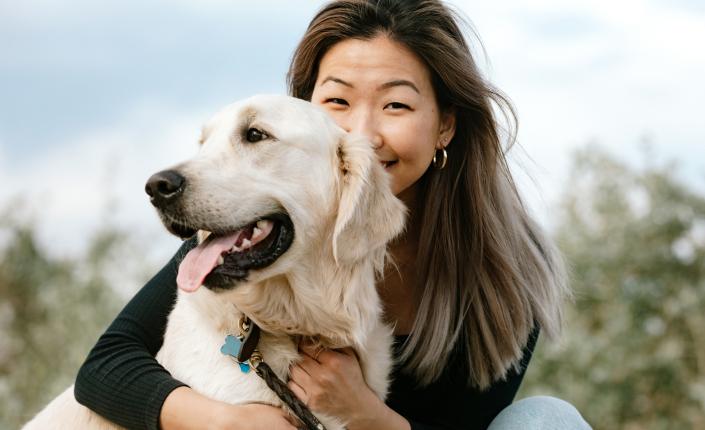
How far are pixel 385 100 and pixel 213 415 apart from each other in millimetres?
1232

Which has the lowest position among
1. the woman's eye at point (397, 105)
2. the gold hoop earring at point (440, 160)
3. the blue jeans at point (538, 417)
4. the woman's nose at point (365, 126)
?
the blue jeans at point (538, 417)

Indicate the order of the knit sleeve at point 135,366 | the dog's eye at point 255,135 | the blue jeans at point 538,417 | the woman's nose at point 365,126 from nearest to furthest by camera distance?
the knit sleeve at point 135,366, the dog's eye at point 255,135, the woman's nose at point 365,126, the blue jeans at point 538,417

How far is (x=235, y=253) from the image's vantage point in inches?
96.4

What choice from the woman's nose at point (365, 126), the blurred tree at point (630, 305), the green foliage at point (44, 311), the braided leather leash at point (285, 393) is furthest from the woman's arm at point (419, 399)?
the green foliage at point (44, 311)

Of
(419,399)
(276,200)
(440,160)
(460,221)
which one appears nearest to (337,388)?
(276,200)

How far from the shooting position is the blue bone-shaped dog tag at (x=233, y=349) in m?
2.47

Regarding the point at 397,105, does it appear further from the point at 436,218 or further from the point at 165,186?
the point at 165,186

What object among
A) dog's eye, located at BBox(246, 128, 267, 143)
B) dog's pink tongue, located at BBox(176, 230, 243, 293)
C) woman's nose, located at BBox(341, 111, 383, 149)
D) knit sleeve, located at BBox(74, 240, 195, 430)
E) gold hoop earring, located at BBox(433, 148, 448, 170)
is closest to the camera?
dog's pink tongue, located at BBox(176, 230, 243, 293)

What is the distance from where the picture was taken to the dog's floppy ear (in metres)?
2.59

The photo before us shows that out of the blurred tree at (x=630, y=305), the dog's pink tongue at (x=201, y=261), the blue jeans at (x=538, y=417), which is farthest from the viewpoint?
the blurred tree at (x=630, y=305)

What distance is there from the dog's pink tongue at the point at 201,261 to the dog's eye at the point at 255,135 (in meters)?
0.31

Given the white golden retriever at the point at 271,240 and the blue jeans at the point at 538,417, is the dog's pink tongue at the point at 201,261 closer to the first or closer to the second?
the white golden retriever at the point at 271,240

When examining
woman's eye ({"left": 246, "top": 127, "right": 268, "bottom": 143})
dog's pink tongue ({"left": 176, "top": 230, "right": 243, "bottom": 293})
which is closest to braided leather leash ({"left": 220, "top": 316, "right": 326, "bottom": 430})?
dog's pink tongue ({"left": 176, "top": 230, "right": 243, "bottom": 293})

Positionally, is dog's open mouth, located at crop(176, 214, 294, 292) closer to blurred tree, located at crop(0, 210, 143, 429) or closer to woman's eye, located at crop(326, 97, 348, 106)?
woman's eye, located at crop(326, 97, 348, 106)
